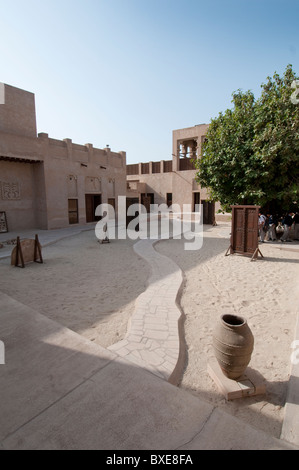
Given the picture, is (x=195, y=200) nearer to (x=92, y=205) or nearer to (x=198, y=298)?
(x=92, y=205)

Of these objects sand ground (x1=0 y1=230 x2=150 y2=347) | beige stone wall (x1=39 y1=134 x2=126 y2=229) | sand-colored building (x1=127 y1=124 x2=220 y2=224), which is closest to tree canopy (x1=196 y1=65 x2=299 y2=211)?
sand ground (x1=0 y1=230 x2=150 y2=347)

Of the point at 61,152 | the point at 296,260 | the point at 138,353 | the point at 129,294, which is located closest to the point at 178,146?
the point at 61,152

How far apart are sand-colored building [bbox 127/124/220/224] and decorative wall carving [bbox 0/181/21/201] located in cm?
885

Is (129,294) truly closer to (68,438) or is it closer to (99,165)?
(68,438)

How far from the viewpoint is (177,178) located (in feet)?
87.6

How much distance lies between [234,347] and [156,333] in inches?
59.4

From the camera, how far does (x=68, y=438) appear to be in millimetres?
2000

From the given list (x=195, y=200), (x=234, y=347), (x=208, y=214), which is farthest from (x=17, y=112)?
(x=195, y=200)

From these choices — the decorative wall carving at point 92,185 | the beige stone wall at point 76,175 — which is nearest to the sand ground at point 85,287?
the beige stone wall at point 76,175

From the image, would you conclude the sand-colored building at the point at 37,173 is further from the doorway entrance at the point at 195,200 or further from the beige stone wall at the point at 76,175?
the doorway entrance at the point at 195,200

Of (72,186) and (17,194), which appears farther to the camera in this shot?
(72,186)

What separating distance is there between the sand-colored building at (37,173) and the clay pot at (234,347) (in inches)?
582

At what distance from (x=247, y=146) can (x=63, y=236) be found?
34.7 feet

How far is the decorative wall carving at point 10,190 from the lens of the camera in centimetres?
1477
